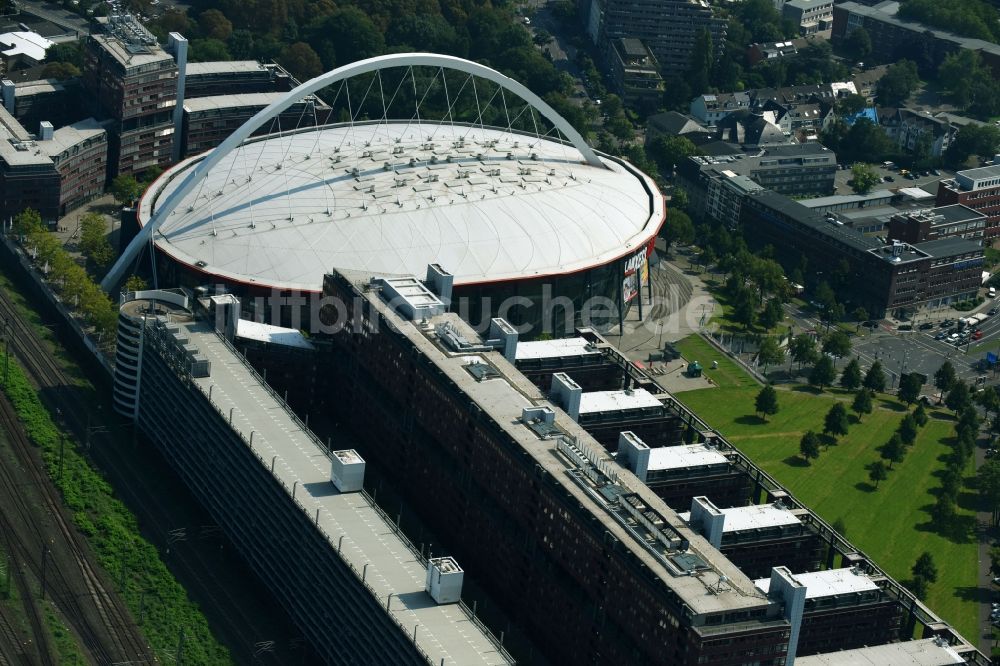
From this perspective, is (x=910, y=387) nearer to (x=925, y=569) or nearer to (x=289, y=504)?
(x=925, y=569)

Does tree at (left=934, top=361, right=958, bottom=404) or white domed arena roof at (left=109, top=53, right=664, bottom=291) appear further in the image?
tree at (left=934, top=361, right=958, bottom=404)

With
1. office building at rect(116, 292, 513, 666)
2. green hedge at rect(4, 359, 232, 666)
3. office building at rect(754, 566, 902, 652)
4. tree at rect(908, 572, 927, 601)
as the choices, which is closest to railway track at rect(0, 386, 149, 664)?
green hedge at rect(4, 359, 232, 666)

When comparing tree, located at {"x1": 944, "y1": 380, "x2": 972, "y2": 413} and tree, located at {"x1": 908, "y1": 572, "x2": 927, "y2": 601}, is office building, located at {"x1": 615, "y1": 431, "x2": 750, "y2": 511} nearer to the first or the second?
tree, located at {"x1": 908, "y1": 572, "x2": 927, "y2": 601}

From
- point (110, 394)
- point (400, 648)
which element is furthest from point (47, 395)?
point (400, 648)

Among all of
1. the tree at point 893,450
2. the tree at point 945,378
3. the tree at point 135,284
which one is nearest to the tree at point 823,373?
the tree at point 945,378

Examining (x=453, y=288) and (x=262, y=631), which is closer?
(x=262, y=631)

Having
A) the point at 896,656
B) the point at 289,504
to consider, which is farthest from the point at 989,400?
the point at 289,504

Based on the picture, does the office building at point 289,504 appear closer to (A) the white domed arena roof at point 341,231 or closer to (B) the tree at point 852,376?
(A) the white domed arena roof at point 341,231

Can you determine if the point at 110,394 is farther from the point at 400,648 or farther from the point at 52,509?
the point at 400,648
